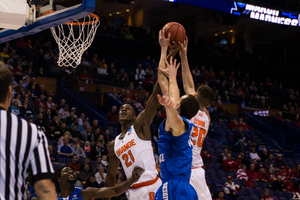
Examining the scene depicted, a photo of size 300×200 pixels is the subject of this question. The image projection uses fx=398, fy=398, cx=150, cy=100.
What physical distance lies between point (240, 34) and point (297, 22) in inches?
200

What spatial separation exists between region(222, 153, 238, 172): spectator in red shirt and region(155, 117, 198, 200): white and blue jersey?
36.6 ft

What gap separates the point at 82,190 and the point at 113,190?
451mm

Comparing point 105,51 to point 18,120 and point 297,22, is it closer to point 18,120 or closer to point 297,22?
point 297,22

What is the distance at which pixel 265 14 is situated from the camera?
865 inches

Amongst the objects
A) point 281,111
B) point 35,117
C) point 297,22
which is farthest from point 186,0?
point 35,117

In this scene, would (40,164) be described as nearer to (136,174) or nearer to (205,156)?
(136,174)

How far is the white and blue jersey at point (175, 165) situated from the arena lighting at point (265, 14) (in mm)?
18345

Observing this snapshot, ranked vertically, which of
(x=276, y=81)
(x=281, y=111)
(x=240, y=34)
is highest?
(x=240, y=34)

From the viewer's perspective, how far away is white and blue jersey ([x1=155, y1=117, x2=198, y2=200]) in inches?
144

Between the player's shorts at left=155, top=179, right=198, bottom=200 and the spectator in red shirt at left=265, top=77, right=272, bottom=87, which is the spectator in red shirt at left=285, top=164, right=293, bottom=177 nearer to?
the spectator in red shirt at left=265, top=77, right=272, bottom=87

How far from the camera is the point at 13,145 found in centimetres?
231

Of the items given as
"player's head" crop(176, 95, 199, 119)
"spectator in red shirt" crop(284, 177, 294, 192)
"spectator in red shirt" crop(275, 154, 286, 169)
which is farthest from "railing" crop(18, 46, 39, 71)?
"player's head" crop(176, 95, 199, 119)

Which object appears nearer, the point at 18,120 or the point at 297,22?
the point at 18,120

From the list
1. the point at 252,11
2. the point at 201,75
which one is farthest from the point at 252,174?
the point at 252,11
